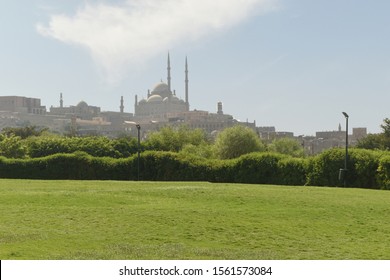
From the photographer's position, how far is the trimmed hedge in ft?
106

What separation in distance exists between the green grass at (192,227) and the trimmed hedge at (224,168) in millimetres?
12703

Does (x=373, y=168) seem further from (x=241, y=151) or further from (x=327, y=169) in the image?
(x=241, y=151)

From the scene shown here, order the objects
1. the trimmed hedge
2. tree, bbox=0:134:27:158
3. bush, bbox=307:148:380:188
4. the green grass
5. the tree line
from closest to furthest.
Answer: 1. the green grass
2. bush, bbox=307:148:380:188
3. the trimmed hedge
4. the tree line
5. tree, bbox=0:134:27:158

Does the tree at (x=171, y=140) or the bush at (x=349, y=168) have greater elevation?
the tree at (x=171, y=140)

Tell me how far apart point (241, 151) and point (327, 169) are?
104 ft

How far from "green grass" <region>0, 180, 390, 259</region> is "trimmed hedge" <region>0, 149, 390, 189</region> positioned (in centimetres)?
1270

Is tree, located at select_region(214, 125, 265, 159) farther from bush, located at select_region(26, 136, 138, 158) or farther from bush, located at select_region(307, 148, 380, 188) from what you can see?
bush, located at select_region(307, 148, 380, 188)

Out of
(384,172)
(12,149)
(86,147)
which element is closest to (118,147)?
(86,147)

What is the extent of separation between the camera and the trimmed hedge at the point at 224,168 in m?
32.2

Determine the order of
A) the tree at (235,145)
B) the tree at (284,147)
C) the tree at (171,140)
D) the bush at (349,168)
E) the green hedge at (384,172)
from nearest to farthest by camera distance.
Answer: the green hedge at (384,172)
the bush at (349,168)
the tree at (235,145)
the tree at (171,140)
the tree at (284,147)

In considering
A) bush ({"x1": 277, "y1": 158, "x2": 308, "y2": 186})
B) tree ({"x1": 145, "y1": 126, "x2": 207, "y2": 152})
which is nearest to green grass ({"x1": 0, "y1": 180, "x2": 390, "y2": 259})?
bush ({"x1": 277, "y1": 158, "x2": 308, "y2": 186})

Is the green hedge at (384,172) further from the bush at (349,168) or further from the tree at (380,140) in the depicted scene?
the tree at (380,140)

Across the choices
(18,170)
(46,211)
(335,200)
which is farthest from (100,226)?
(18,170)

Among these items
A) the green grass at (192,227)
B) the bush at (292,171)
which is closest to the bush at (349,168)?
the bush at (292,171)
